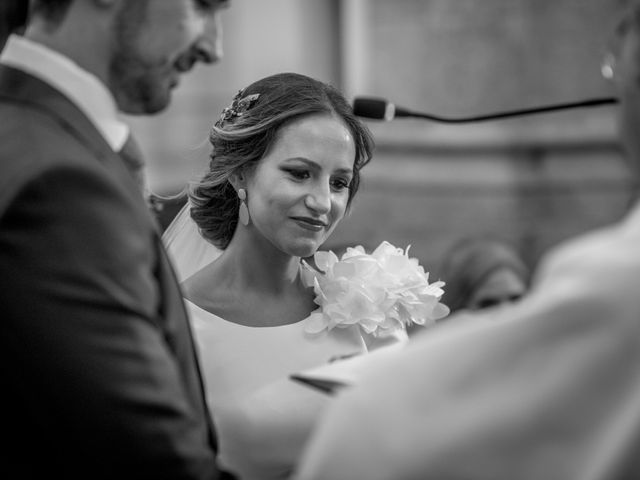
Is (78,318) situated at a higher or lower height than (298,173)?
higher

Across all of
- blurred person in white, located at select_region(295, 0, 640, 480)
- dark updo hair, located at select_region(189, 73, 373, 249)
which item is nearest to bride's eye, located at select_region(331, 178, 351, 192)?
dark updo hair, located at select_region(189, 73, 373, 249)

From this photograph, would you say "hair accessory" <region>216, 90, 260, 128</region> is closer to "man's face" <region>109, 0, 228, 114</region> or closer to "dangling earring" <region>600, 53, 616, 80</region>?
"man's face" <region>109, 0, 228, 114</region>

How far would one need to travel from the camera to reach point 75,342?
2.04 metres

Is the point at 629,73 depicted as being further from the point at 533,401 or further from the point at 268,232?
the point at 268,232

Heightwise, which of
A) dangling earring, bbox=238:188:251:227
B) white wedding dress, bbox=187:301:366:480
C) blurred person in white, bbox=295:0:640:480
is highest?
blurred person in white, bbox=295:0:640:480

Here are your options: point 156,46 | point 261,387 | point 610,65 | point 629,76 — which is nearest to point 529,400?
point 629,76

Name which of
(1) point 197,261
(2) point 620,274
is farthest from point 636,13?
(1) point 197,261

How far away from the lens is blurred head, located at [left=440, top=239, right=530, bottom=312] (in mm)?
5445

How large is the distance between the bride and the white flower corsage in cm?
5

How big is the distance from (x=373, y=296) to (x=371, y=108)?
55 cm

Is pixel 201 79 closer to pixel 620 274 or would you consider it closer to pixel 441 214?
pixel 441 214

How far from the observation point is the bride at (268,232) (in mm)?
3475

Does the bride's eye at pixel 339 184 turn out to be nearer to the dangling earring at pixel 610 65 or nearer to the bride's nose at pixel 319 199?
the bride's nose at pixel 319 199

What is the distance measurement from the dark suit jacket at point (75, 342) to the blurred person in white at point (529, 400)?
0.36m
